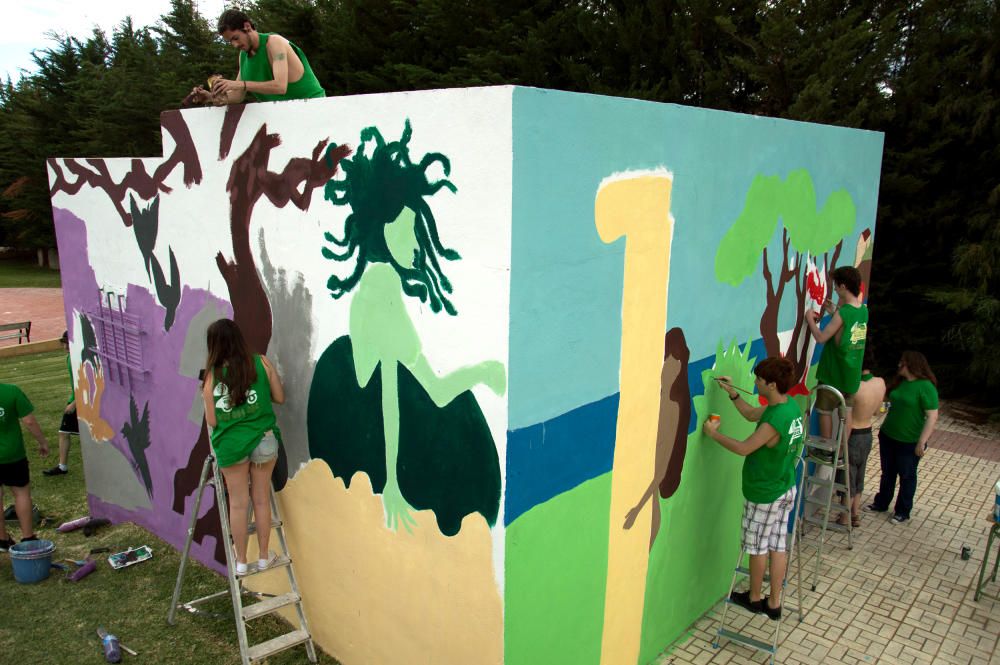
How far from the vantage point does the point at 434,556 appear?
3695 mm

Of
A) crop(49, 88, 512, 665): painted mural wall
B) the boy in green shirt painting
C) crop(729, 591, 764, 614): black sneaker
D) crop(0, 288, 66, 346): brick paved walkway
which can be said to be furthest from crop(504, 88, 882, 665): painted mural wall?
crop(0, 288, 66, 346): brick paved walkway

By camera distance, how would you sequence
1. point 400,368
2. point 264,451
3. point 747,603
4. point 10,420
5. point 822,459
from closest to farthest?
point 400,368
point 264,451
point 747,603
point 822,459
point 10,420

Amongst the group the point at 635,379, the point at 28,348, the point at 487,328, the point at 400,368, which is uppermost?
the point at 487,328

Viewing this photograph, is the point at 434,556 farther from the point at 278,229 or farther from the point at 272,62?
the point at 272,62

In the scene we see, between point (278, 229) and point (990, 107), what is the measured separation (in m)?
10.9

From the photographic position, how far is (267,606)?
4469mm

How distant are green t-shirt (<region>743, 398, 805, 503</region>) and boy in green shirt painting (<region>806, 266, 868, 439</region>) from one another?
5.82ft

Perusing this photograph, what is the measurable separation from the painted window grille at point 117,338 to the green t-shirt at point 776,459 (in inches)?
194

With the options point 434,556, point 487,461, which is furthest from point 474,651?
point 487,461

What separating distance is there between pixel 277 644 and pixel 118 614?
1.65m

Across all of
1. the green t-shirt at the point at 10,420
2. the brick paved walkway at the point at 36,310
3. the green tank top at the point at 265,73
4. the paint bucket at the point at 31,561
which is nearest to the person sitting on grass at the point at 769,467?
the green tank top at the point at 265,73

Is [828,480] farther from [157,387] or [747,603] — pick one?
[157,387]

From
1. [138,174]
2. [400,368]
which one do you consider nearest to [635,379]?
[400,368]

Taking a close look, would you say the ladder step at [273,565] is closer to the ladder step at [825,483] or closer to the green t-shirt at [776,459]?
the green t-shirt at [776,459]
